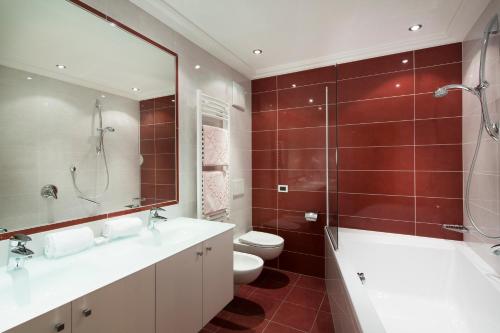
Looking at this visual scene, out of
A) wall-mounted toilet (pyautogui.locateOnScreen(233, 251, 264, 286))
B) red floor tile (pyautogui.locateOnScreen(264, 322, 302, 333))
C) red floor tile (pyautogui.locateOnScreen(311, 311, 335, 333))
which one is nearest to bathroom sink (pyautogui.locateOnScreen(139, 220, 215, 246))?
wall-mounted toilet (pyautogui.locateOnScreen(233, 251, 264, 286))

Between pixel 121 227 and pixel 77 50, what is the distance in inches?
41.6

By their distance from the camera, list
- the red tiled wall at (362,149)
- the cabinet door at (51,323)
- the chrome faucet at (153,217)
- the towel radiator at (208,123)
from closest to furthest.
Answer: the cabinet door at (51,323), the chrome faucet at (153,217), the towel radiator at (208,123), the red tiled wall at (362,149)

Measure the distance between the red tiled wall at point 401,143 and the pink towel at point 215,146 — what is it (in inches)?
49.4

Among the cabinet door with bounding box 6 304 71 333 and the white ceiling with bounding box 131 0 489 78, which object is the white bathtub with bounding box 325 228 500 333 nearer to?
the cabinet door with bounding box 6 304 71 333

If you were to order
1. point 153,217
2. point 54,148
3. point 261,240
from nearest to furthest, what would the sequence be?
point 54,148 < point 153,217 < point 261,240

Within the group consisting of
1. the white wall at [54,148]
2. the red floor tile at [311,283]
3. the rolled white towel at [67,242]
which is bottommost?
the red floor tile at [311,283]

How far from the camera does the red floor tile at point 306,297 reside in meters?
2.30

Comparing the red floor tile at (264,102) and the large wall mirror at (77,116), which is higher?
the red floor tile at (264,102)

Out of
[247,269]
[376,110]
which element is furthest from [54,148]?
[376,110]

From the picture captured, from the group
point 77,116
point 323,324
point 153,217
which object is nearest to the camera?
point 77,116

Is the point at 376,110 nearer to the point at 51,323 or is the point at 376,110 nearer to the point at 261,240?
the point at 261,240

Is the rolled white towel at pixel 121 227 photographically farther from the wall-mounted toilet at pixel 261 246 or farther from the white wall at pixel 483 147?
the white wall at pixel 483 147

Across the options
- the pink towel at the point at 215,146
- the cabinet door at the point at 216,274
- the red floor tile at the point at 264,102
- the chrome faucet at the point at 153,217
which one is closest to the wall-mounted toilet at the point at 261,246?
the cabinet door at the point at 216,274

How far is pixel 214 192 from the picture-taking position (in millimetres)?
2342
